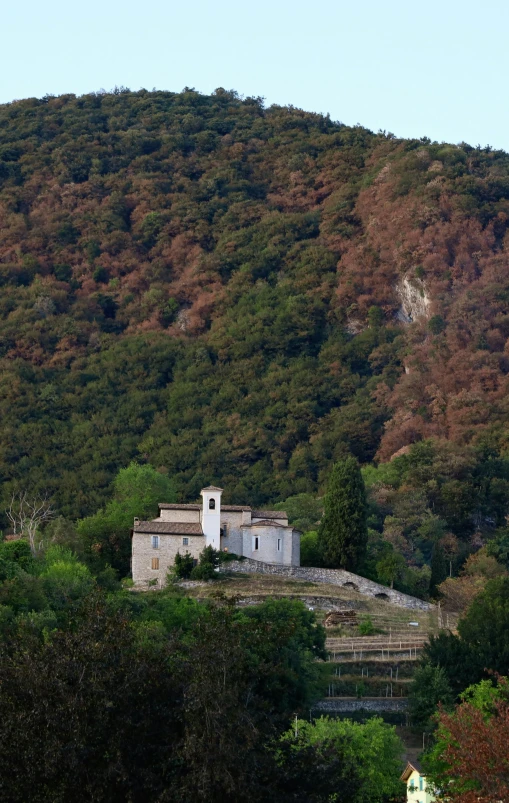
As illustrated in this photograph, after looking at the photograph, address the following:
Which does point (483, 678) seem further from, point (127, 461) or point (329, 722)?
point (127, 461)

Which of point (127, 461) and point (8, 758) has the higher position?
point (127, 461)

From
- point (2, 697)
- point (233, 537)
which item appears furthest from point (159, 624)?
point (2, 697)

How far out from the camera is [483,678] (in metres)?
57.1

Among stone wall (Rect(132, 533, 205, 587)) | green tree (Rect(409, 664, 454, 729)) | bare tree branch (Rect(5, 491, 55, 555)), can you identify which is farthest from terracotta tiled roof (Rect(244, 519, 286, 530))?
green tree (Rect(409, 664, 454, 729))

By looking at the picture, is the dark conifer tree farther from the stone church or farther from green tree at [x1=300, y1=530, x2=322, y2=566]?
the stone church

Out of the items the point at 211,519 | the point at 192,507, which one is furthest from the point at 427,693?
the point at 192,507

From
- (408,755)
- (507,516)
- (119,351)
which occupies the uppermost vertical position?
(119,351)

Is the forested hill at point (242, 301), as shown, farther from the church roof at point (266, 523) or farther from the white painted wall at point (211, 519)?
the white painted wall at point (211, 519)

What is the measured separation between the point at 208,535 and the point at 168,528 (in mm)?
1837

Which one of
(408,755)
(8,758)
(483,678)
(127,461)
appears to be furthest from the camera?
(127,461)

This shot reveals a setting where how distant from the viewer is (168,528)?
234ft

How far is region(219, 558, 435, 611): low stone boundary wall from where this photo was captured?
70812 millimetres

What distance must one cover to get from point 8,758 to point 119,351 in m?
92.2

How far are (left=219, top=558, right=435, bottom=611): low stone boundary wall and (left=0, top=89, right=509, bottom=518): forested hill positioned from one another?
51.1 feet
